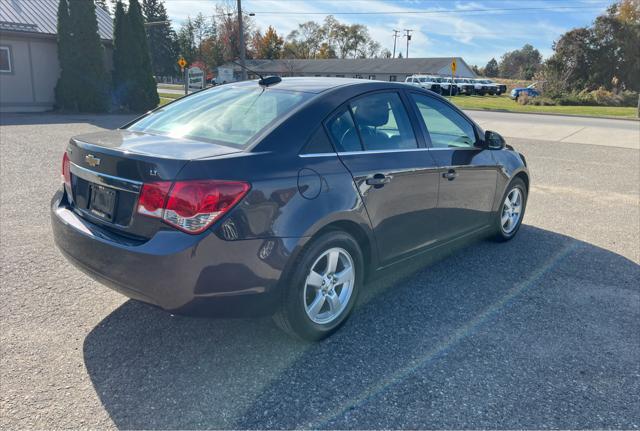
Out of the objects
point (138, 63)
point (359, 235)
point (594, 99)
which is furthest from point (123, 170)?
point (594, 99)

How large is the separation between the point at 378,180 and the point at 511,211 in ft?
8.48

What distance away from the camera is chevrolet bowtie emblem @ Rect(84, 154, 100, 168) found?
299 centimetres

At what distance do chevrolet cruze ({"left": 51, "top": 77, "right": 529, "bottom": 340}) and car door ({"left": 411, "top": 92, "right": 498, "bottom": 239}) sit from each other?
0.8 inches

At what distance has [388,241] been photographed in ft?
11.8

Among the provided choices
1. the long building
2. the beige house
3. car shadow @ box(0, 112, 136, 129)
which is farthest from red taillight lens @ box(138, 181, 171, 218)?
the long building

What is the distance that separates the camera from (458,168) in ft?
13.9

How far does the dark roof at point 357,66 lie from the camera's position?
219ft

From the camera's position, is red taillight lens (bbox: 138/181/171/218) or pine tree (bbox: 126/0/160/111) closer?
red taillight lens (bbox: 138/181/171/218)

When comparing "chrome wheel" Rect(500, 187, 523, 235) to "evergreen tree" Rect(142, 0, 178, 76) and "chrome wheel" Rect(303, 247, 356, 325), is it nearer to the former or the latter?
"chrome wheel" Rect(303, 247, 356, 325)

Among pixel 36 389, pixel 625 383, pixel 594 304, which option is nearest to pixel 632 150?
pixel 594 304

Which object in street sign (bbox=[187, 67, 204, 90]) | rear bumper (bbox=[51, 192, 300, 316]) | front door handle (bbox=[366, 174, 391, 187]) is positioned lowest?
rear bumper (bbox=[51, 192, 300, 316])

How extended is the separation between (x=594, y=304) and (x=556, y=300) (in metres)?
0.29

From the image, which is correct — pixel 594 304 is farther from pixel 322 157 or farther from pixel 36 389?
pixel 36 389

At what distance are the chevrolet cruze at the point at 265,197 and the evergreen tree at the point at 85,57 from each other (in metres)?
19.0
